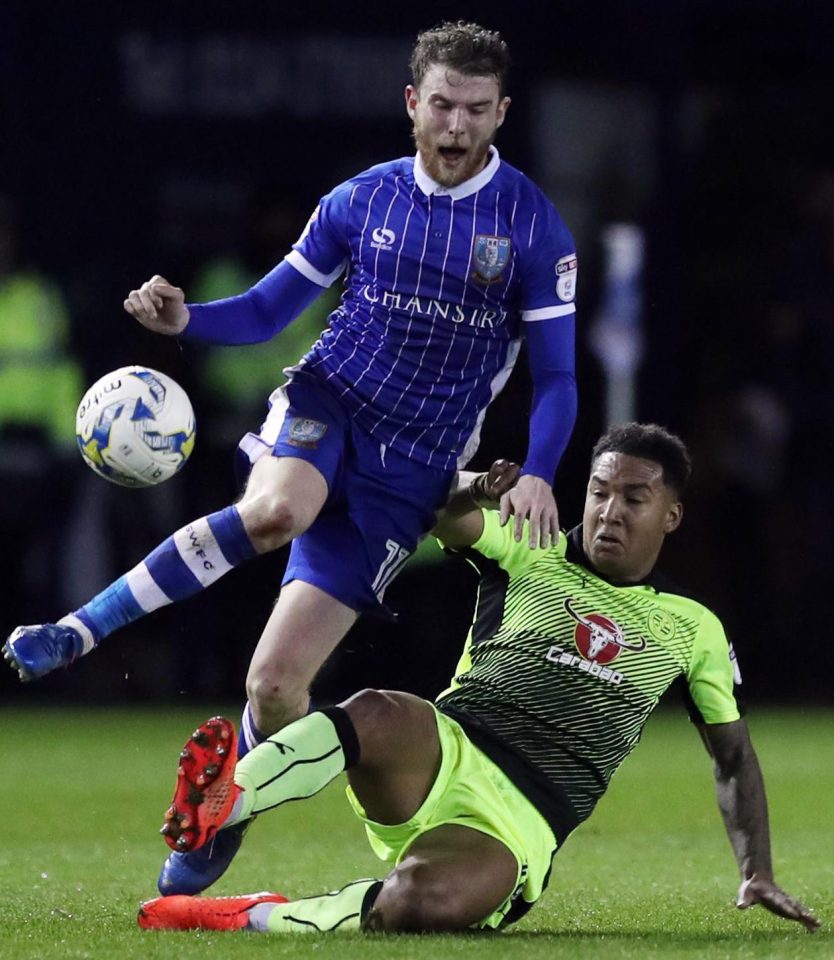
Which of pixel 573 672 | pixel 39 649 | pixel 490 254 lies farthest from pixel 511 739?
pixel 490 254

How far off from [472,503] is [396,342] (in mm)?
545

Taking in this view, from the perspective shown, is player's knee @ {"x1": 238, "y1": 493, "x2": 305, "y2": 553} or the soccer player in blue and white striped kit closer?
player's knee @ {"x1": 238, "y1": 493, "x2": 305, "y2": 553}

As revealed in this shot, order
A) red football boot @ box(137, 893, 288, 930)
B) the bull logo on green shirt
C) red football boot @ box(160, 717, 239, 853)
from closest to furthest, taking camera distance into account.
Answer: red football boot @ box(160, 717, 239, 853) < red football boot @ box(137, 893, 288, 930) < the bull logo on green shirt

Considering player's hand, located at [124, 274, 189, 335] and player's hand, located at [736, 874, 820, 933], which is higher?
player's hand, located at [124, 274, 189, 335]

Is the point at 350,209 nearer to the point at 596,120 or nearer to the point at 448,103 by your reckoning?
the point at 448,103

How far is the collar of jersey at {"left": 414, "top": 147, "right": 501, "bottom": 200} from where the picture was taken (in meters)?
5.96

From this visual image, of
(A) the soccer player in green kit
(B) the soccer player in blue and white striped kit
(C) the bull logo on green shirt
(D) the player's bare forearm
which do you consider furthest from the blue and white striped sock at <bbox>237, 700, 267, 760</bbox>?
Result: (D) the player's bare forearm

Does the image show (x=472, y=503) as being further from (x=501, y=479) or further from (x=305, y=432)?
Answer: (x=305, y=432)

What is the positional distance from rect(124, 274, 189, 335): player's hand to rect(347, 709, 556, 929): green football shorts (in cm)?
132

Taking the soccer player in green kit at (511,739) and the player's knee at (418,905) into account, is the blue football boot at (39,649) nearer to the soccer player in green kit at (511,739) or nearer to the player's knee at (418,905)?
the soccer player in green kit at (511,739)

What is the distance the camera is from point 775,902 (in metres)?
5.06

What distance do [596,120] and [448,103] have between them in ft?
23.1

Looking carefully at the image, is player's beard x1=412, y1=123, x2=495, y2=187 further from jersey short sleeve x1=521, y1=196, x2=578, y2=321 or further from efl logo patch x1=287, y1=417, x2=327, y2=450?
efl logo patch x1=287, y1=417, x2=327, y2=450

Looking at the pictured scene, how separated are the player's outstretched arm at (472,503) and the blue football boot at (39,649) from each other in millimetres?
1079
